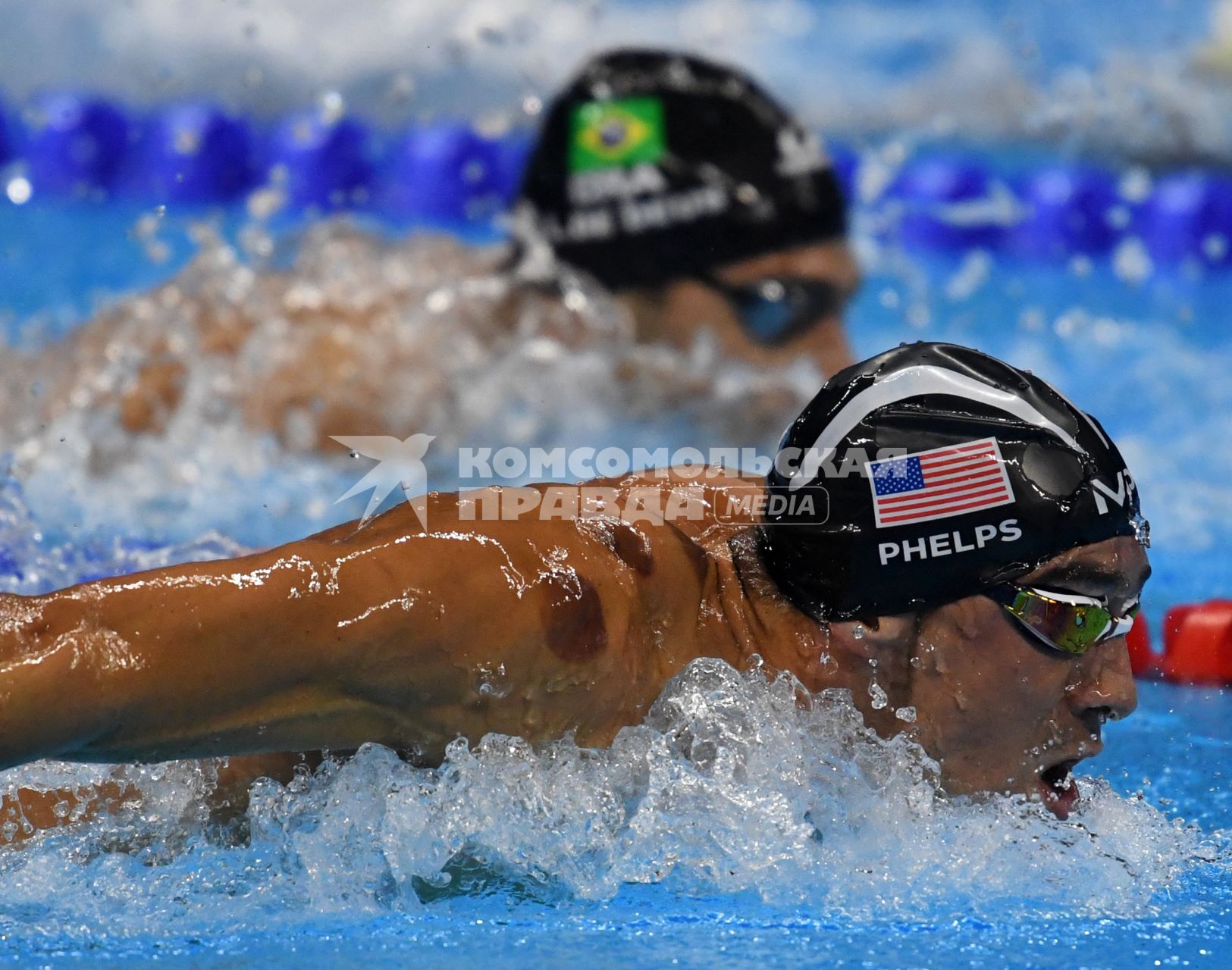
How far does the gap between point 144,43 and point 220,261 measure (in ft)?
14.4

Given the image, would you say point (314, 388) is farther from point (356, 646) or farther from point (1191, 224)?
point (1191, 224)

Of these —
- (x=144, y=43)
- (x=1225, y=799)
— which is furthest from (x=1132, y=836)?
(x=144, y=43)

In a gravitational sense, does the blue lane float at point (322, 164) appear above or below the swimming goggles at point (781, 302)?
above

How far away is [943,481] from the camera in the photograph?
1750 mm

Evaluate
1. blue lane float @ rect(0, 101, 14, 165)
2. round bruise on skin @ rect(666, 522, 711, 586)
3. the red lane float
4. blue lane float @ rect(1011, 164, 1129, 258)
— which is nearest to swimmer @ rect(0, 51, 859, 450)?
the red lane float

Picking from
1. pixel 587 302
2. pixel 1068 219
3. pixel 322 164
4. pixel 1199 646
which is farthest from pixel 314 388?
pixel 1068 219

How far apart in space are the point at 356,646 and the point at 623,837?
46 cm

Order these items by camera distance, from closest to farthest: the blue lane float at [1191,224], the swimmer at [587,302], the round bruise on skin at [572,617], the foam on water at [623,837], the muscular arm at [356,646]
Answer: the muscular arm at [356,646] < the round bruise on skin at [572,617] < the foam on water at [623,837] < the swimmer at [587,302] < the blue lane float at [1191,224]

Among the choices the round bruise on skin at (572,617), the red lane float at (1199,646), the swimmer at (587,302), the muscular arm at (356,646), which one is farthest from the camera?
the swimmer at (587,302)

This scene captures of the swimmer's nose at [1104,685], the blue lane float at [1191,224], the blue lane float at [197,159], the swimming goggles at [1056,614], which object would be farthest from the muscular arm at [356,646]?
the blue lane float at [1191,224]

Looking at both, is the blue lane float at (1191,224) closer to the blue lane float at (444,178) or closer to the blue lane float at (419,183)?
the blue lane float at (419,183)

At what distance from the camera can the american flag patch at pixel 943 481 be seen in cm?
175

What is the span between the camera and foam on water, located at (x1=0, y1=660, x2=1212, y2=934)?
5.58 feet

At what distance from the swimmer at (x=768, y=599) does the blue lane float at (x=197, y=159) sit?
14.6ft
